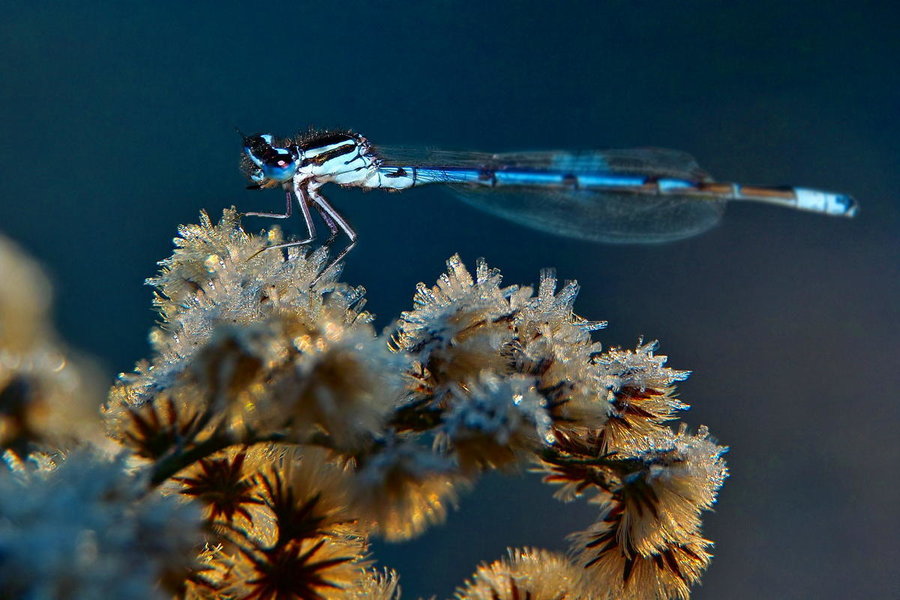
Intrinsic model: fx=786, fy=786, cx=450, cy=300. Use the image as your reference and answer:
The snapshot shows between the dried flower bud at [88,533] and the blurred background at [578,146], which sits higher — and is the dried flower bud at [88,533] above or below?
below

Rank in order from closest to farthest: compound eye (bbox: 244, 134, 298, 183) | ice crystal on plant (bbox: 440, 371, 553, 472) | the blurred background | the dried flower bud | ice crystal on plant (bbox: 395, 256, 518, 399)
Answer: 1. the dried flower bud
2. ice crystal on plant (bbox: 440, 371, 553, 472)
3. ice crystal on plant (bbox: 395, 256, 518, 399)
4. compound eye (bbox: 244, 134, 298, 183)
5. the blurred background

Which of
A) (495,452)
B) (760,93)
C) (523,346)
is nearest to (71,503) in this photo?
(495,452)

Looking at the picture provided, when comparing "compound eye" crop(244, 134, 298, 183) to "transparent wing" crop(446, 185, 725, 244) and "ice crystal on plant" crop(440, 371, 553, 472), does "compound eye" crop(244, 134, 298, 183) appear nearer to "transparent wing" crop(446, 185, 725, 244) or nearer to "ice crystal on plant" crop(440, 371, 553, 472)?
"transparent wing" crop(446, 185, 725, 244)

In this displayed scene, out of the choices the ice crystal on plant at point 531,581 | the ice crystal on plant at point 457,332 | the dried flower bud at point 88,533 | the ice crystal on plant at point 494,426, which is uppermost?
the ice crystal on plant at point 457,332

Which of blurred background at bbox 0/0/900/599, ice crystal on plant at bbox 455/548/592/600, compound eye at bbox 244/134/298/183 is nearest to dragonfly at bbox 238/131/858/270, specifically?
compound eye at bbox 244/134/298/183

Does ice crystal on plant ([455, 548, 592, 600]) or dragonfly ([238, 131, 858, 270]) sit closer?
ice crystal on plant ([455, 548, 592, 600])

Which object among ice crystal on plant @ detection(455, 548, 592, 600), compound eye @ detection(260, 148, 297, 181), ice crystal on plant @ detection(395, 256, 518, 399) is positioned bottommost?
ice crystal on plant @ detection(455, 548, 592, 600)

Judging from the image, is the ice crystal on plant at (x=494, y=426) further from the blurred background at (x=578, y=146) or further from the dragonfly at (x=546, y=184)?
the blurred background at (x=578, y=146)

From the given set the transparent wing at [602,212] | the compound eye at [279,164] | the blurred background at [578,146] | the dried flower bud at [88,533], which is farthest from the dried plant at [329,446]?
the blurred background at [578,146]
